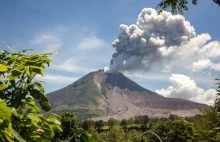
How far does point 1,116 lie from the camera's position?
137cm

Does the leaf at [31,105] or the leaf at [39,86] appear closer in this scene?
the leaf at [31,105]

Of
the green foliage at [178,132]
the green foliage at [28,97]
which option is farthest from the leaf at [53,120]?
the green foliage at [178,132]

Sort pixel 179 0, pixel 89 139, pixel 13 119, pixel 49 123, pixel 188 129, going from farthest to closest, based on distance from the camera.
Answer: pixel 188 129
pixel 179 0
pixel 49 123
pixel 13 119
pixel 89 139

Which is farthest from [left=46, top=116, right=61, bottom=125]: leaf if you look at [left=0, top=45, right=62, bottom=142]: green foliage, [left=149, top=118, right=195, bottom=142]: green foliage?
[left=149, top=118, right=195, bottom=142]: green foliage

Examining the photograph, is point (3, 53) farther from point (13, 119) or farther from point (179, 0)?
point (179, 0)

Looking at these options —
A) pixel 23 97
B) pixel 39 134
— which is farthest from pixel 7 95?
pixel 39 134

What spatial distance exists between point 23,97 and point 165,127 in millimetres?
91440

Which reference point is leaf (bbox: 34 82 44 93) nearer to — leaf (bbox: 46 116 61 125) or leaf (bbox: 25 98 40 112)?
leaf (bbox: 25 98 40 112)

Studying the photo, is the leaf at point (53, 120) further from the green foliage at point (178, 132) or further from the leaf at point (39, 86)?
the green foliage at point (178, 132)

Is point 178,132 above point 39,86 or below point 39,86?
below

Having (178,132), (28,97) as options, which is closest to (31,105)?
(28,97)

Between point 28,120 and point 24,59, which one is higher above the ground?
point 24,59

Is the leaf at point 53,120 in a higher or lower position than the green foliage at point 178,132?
higher

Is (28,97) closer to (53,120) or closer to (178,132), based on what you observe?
(53,120)
